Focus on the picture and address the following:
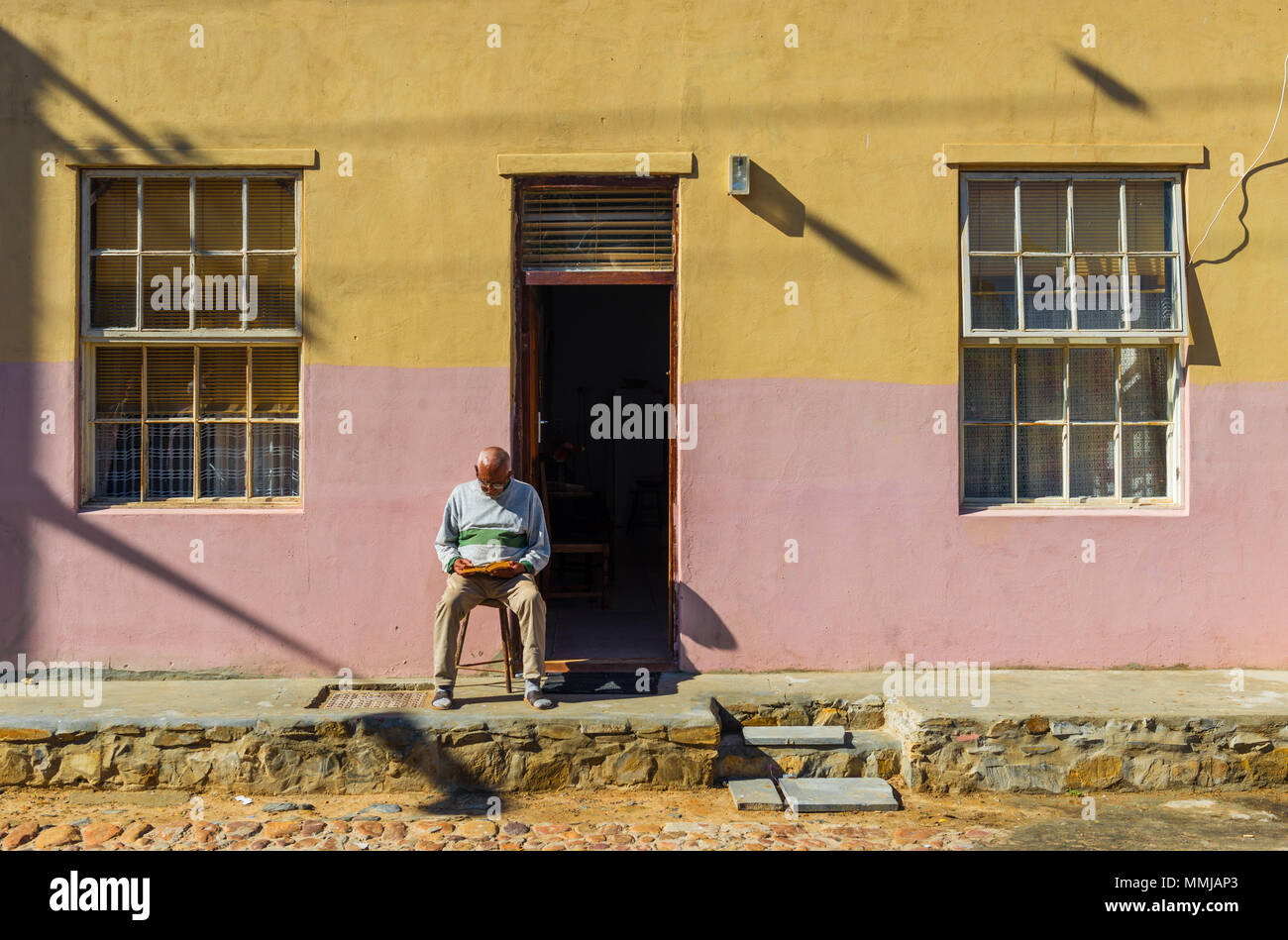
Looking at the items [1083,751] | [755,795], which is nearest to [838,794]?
[755,795]

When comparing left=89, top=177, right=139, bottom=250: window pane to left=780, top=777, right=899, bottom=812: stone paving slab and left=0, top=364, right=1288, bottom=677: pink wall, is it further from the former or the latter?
left=780, top=777, right=899, bottom=812: stone paving slab

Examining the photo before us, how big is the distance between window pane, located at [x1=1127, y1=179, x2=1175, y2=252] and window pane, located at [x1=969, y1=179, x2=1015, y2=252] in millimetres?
696

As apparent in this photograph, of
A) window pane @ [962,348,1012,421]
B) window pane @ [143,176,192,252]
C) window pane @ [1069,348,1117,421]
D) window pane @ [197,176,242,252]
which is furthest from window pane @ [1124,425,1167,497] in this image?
window pane @ [143,176,192,252]

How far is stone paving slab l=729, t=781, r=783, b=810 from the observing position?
5.26 m

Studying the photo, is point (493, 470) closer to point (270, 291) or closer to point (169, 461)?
→ point (270, 291)

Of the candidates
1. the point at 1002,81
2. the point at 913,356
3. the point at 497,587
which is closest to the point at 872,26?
the point at 1002,81

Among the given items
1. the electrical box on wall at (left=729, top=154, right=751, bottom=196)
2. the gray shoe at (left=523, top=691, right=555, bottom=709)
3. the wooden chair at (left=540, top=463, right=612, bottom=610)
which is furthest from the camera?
the wooden chair at (left=540, top=463, right=612, bottom=610)

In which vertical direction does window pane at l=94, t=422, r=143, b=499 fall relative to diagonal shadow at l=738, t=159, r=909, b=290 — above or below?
below

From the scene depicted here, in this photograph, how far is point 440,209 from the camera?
20.5 ft

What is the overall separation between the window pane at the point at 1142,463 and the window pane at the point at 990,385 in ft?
2.38

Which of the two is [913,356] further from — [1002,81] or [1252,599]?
[1252,599]

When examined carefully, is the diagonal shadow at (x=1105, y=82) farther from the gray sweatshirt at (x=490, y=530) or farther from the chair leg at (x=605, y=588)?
the chair leg at (x=605, y=588)

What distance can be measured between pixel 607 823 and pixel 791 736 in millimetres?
1082

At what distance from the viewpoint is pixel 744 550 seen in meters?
6.29
